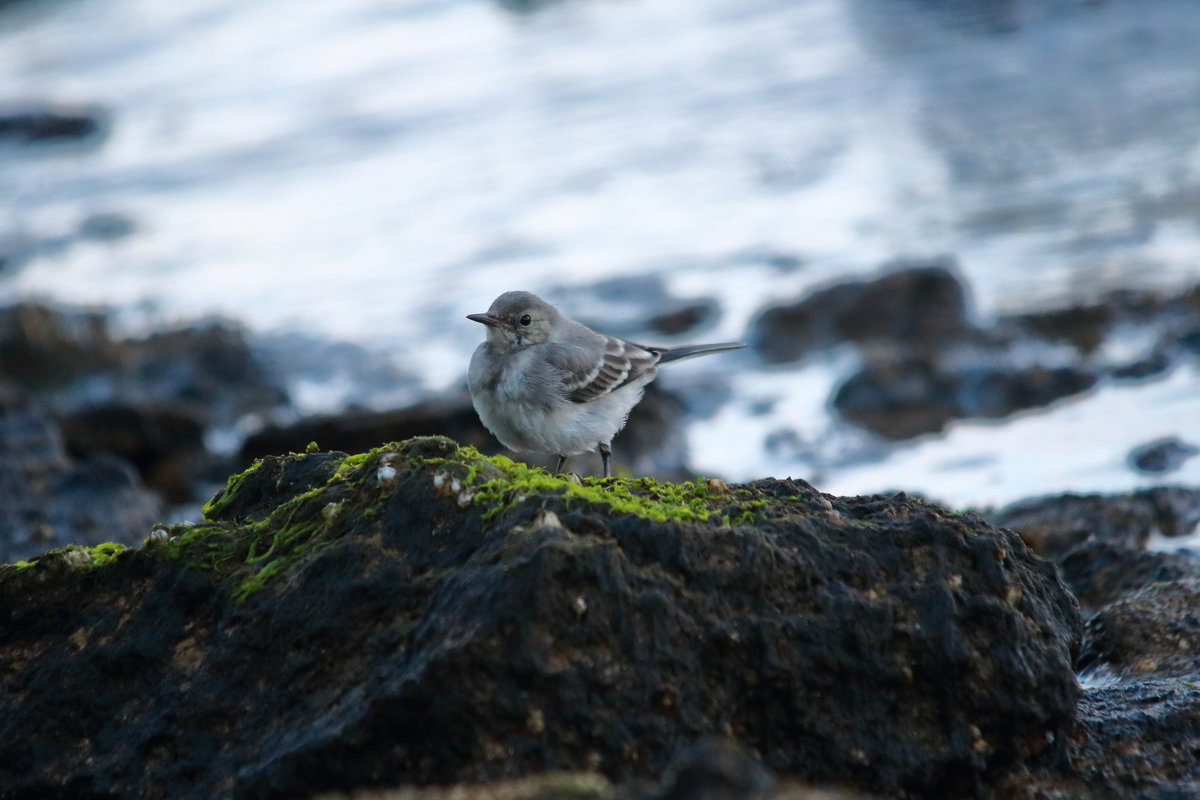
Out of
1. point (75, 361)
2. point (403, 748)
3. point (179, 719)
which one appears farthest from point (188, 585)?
point (75, 361)

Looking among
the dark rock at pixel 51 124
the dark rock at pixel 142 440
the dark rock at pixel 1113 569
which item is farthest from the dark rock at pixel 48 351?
the dark rock at pixel 51 124

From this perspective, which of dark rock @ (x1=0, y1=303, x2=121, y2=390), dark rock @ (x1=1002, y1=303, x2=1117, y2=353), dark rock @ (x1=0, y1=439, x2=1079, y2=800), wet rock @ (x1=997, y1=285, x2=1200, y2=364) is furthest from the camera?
dark rock @ (x1=0, y1=303, x2=121, y2=390)

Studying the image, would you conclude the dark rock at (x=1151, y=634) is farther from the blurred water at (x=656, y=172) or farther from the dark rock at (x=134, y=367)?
the dark rock at (x=134, y=367)

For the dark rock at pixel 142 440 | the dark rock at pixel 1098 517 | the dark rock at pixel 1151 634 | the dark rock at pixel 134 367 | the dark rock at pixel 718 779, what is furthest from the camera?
the dark rock at pixel 134 367

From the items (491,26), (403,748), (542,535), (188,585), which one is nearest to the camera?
(403,748)

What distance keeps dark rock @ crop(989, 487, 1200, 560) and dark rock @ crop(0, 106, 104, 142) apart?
28381mm

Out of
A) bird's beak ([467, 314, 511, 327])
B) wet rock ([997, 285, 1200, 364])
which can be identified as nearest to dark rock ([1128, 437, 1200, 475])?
wet rock ([997, 285, 1200, 364])

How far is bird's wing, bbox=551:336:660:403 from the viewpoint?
7.65 m

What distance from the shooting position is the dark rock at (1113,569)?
6.55 m

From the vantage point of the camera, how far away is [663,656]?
12.1 ft

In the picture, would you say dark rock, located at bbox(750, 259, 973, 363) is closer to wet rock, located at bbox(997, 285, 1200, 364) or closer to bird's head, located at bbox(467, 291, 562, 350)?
wet rock, located at bbox(997, 285, 1200, 364)

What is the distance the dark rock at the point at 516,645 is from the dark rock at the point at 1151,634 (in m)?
0.90

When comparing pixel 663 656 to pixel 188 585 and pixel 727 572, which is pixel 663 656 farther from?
pixel 188 585

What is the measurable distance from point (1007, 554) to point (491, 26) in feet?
107
